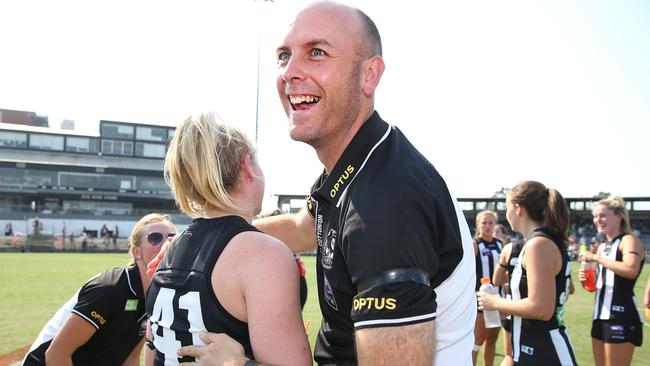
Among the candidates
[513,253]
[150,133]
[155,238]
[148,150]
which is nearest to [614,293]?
[513,253]

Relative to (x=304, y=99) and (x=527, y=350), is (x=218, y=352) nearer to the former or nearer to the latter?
(x=304, y=99)

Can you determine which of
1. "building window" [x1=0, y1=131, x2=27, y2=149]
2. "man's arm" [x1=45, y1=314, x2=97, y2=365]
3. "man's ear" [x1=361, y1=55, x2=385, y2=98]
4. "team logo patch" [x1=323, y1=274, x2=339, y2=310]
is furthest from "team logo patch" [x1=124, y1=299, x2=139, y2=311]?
"building window" [x1=0, y1=131, x2=27, y2=149]

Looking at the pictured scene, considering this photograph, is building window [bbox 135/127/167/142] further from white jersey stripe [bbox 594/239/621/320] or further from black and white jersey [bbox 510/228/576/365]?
black and white jersey [bbox 510/228/576/365]

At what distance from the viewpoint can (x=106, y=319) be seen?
3.71 meters

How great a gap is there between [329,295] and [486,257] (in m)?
7.90

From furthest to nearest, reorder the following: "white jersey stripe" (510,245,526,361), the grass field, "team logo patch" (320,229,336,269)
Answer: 1. the grass field
2. "white jersey stripe" (510,245,526,361)
3. "team logo patch" (320,229,336,269)

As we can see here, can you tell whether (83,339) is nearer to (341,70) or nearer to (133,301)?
(133,301)

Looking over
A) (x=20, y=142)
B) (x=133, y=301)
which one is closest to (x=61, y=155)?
(x=20, y=142)

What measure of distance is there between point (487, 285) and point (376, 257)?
12.9 feet

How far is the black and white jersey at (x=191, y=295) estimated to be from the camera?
6.43ft

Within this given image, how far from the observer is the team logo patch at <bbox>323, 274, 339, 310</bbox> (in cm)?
188

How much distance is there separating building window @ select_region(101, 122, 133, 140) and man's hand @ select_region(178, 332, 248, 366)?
73873mm

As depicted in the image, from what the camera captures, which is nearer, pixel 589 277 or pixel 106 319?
pixel 106 319

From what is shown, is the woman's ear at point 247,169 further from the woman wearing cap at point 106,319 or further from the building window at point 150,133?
the building window at point 150,133
